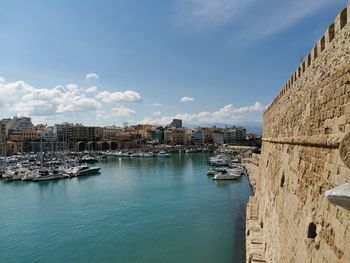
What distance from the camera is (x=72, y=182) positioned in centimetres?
4297

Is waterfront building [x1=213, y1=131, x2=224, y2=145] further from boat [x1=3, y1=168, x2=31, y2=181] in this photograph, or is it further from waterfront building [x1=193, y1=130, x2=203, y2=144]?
boat [x1=3, y1=168, x2=31, y2=181]

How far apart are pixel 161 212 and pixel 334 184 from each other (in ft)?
72.0

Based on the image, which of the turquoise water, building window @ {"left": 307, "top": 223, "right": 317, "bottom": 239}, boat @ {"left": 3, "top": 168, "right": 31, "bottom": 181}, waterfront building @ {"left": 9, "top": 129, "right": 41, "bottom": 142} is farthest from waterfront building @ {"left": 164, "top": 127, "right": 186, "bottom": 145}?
building window @ {"left": 307, "top": 223, "right": 317, "bottom": 239}

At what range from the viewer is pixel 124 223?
74.6 feet

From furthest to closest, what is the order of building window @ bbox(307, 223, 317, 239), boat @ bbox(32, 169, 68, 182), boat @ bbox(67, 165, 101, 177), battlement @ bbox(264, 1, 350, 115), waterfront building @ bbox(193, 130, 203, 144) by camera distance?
waterfront building @ bbox(193, 130, 203, 144)
boat @ bbox(67, 165, 101, 177)
boat @ bbox(32, 169, 68, 182)
building window @ bbox(307, 223, 317, 239)
battlement @ bbox(264, 1, 350, 115)

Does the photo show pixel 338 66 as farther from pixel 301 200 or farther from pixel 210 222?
pixel 210 222

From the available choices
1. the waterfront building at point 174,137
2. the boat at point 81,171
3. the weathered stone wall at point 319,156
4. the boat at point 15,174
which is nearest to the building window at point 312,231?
the weathered stone wall at point 319,156

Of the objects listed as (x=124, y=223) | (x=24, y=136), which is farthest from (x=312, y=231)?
(x=24, y=136)

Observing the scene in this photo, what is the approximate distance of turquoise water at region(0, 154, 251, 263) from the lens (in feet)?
55.9

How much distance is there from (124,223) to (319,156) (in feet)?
63.0

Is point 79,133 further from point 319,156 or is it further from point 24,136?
point 319,156

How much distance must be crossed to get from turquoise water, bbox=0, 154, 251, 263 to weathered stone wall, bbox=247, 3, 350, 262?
9392mm

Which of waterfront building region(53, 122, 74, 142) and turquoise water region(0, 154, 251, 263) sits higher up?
waterfront building region(53, 122, 74, 142)

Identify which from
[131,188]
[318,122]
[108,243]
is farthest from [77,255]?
[131,188]
